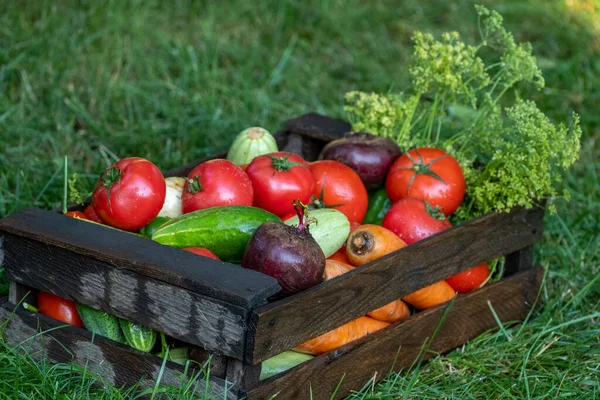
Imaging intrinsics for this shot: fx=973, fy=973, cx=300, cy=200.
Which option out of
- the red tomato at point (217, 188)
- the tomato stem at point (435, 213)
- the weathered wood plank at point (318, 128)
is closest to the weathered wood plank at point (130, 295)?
the red tomato at point (217, 188)

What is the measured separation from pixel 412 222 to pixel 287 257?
0.76 m

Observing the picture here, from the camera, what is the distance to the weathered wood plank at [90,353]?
2764mm

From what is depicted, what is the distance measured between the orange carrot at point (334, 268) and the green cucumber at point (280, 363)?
256mm

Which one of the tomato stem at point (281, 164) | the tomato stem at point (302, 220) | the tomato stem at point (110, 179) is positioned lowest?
the tomato stem at point (281, 164)

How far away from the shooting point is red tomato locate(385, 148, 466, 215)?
3.53 m

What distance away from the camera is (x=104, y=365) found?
2.89 metres

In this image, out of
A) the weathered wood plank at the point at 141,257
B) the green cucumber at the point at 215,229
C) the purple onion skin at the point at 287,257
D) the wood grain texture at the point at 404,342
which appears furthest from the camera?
the green cucumber at the point at 215,229

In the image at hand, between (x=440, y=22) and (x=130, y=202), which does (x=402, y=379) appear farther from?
(x=440, y=22)

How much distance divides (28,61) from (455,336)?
2.80 m

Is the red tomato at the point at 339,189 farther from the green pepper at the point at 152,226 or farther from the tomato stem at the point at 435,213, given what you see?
the green pepper at the point at 152,226

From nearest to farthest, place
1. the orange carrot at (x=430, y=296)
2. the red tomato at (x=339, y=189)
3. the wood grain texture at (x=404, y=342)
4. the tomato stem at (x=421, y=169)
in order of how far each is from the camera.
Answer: the wood grain texture at (x=404, y=342), the orange carrot at (x=430, y=296), the red tomato at (x=339, y=189), the tomato stem at (x=421, y=169)

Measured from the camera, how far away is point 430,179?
354 cm

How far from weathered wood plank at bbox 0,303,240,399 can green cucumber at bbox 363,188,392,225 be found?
1.18 metres

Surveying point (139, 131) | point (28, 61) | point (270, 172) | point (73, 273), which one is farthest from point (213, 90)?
point (73, 273)
